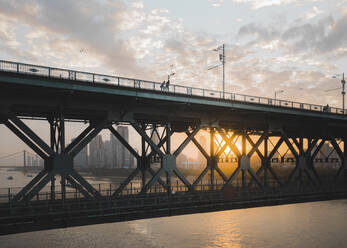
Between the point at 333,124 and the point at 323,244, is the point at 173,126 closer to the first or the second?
the point at 323,244

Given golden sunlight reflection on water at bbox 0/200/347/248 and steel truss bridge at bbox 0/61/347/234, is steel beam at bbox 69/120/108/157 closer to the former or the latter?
steel truss bridge at bbox 0/61/347/234

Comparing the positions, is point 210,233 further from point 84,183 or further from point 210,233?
point 84,183

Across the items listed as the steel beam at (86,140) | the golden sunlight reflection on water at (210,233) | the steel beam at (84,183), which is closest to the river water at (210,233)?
the golden sunlight reflection on water at (210,233)

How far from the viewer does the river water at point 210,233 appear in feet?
96.3

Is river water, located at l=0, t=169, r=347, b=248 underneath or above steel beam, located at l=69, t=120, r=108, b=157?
underneath

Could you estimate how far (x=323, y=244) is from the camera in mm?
28844

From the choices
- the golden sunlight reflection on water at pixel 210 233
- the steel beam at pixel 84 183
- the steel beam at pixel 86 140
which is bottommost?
the golden sunlight reflection on water at pixel 210 233

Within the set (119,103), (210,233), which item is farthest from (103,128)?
(210,233)

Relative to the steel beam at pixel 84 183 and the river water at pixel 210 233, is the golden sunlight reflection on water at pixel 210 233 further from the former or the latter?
the steel beam at pixel 84 183

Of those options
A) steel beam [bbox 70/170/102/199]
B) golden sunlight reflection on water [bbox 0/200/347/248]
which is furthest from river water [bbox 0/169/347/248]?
steel beam [bbox 70/170/102/199]

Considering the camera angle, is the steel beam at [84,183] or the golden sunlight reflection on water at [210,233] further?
the golden sunlight reflection on water at [210,233]

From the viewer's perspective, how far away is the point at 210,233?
3353cm

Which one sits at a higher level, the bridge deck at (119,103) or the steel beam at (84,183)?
the bridge deck at (119,103)

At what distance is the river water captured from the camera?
2934 cm
